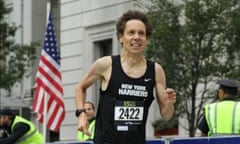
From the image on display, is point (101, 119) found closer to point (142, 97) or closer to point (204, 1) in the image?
point (142, 97)

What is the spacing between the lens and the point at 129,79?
595 centimetres

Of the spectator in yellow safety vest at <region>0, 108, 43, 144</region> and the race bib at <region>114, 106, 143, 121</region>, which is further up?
the race bib at <region>114, 106, 143, 121</region>

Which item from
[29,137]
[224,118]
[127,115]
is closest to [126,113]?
[127,115]

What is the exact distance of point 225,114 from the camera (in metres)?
8.79

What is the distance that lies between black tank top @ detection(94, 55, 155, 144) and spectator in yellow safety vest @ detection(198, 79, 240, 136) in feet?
9.70

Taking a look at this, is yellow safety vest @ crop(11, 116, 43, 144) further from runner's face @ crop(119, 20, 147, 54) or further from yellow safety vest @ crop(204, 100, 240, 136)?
runner's face @ crop(119, 20, 147, 54)

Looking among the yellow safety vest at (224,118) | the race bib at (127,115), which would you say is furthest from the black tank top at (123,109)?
the yellow safety vest at (224,118)

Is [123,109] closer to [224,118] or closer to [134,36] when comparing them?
[134,36]

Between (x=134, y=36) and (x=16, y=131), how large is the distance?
6262 mm

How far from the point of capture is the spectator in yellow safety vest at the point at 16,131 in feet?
38.5

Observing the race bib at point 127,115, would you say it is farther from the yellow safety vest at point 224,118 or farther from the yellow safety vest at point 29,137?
the yellow safety vest at point 29,137

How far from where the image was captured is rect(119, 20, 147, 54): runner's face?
232 inches

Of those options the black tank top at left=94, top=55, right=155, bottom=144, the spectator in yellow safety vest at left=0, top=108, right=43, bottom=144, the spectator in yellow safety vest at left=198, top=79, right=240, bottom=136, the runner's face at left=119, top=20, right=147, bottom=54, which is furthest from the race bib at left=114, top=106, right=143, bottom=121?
the spectator in yellow safety vest at left=0, top=108, right=43, bottom=144

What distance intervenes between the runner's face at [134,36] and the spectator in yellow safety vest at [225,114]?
10.1 ft
